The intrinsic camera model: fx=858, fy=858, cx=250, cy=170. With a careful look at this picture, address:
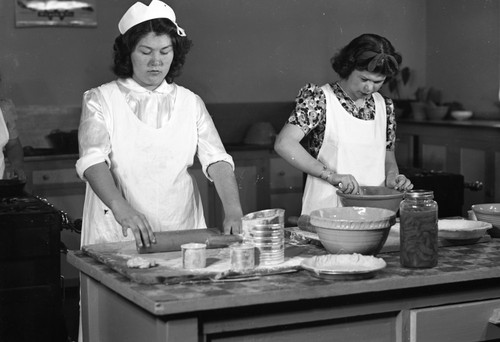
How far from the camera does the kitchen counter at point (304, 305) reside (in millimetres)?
2254

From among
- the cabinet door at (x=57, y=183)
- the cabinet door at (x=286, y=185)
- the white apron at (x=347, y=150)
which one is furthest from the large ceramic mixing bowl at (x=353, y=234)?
the cabinet door at (x=286, y=185)

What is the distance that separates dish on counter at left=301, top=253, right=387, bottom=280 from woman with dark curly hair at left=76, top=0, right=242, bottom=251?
0.72 m

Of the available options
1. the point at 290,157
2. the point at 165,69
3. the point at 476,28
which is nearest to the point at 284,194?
the point at 476,28

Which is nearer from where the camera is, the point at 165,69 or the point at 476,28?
the point at 165,69

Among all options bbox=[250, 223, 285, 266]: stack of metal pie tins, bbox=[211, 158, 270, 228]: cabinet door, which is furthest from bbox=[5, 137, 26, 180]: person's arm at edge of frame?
bbox=[250, 223, 285, 266]: stack of metal pie tins

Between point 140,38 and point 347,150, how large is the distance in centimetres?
113

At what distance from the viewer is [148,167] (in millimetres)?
3420

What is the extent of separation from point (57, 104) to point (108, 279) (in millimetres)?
4316

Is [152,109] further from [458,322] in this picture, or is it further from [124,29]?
[458,322]

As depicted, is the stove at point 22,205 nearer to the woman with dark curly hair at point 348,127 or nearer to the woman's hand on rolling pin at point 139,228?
the woman with dark curly hair at point 348,127

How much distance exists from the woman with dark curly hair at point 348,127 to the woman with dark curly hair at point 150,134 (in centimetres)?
46

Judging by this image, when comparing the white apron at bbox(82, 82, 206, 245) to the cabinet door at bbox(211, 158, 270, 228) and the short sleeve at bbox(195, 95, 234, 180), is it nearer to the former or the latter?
the short sleeve at bbox(195, 95, 234, 180)

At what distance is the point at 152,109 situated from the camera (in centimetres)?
345

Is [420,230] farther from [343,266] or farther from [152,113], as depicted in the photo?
[152,113]
